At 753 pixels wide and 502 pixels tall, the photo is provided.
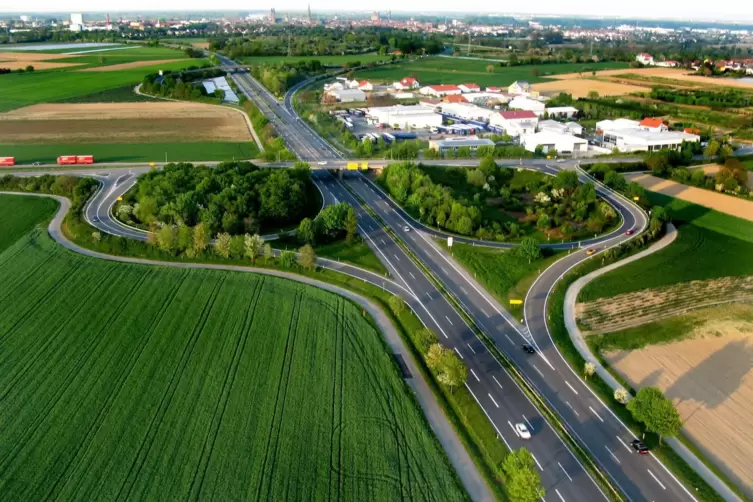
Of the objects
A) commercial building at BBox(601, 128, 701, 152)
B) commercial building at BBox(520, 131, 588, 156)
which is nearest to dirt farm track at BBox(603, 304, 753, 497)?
commercial building at BBox(520, 131, 588, 156)

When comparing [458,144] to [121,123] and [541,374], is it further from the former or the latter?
[121,123]

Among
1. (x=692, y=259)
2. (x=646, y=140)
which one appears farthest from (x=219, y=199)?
(x=646, y=140)

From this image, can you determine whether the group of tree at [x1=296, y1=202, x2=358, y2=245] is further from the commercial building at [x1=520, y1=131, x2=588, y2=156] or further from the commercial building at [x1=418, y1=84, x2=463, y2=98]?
the commercial building at [x1=418, y1=84, x2=463, y2=98]

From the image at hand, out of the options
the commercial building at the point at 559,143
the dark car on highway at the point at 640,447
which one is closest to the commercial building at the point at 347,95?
the commercial building at the point at 559,143

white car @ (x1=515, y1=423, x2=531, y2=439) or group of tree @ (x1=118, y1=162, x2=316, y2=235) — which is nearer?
white car @ (x1=515, y1=423, x2=531, y2=439)

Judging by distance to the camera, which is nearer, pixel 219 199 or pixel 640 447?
pixel 640 447

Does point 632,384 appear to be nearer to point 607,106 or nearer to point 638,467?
point 638,467

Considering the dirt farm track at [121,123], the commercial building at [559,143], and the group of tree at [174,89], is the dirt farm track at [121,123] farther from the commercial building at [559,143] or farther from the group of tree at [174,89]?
the commercial building at [559,143]
